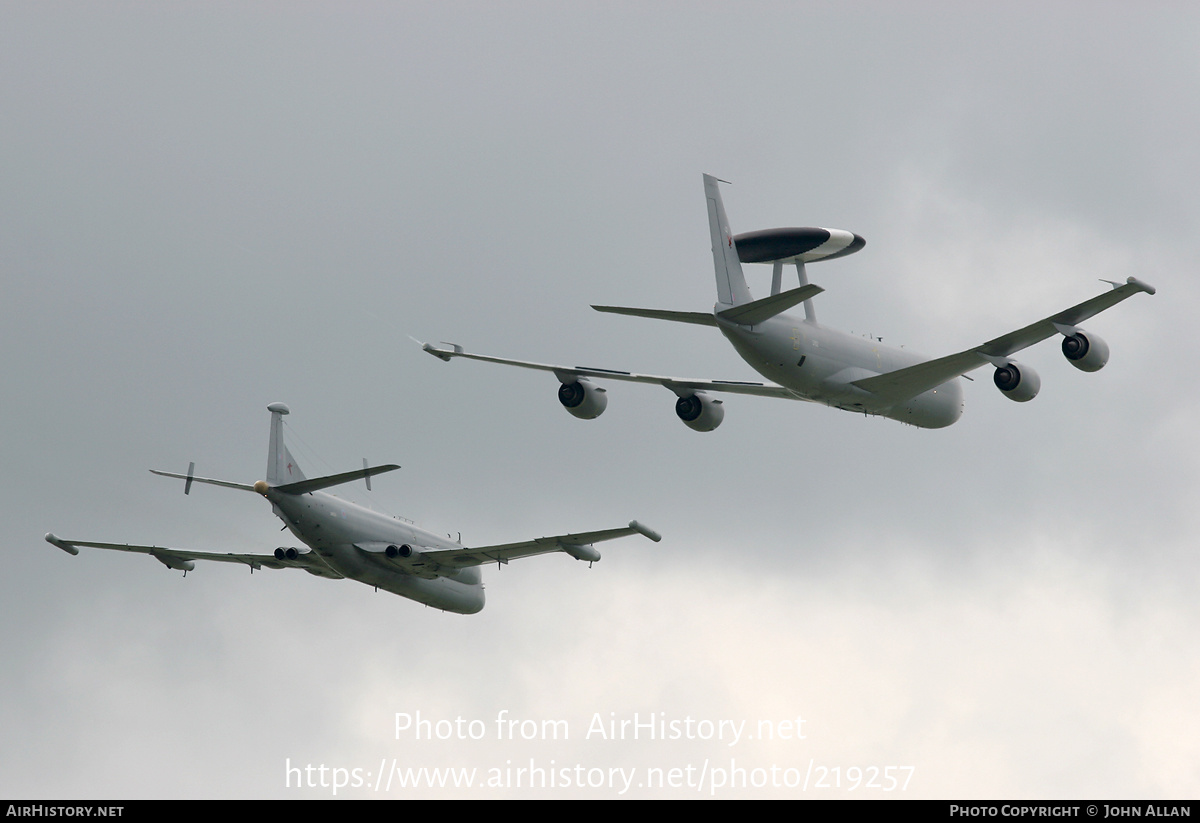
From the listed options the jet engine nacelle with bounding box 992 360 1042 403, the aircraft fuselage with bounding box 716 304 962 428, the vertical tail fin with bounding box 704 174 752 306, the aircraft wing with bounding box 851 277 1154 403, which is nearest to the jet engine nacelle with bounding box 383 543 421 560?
the aircraft fuselage with bounding box 716 304 962 428

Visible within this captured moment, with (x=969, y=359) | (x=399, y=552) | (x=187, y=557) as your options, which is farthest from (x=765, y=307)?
(x=187, y=557)

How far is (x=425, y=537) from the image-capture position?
62438 millimetres

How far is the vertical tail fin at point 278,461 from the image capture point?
5794cm

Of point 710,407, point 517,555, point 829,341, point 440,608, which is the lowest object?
point 440,608

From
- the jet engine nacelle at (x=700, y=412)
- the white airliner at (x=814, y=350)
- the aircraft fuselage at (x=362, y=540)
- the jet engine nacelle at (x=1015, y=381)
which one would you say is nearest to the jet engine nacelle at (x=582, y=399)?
the white airliner at (x=814, y=350)

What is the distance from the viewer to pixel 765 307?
46500 mm

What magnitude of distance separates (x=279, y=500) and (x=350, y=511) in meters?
3.17

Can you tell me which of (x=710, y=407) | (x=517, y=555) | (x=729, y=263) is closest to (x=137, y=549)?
(x=517, y=555)

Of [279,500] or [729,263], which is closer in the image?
[729,263]

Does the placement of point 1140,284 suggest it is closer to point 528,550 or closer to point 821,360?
point 821,360

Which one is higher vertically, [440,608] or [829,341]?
[829,341]

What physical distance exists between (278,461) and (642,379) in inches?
537

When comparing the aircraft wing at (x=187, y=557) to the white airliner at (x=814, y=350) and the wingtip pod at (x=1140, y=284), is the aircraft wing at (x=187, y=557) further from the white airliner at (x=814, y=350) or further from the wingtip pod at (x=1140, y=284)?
the wingtip pod at (x=1140, y=284)
